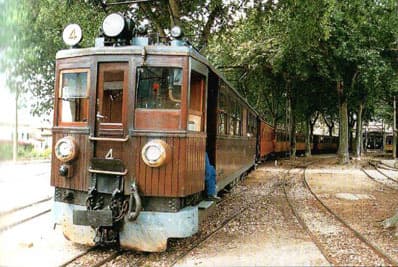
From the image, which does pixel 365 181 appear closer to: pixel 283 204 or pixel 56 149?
pixel 283 204

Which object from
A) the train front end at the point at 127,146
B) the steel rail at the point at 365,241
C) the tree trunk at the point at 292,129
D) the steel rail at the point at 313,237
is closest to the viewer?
the train front end at the point at 127,146

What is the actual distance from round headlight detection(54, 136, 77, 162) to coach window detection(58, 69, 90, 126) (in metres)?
0.28

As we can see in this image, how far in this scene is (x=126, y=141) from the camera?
5410mm

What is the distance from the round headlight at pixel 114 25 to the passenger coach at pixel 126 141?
0.01 meters

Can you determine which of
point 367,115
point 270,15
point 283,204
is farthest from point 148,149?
point 367,115

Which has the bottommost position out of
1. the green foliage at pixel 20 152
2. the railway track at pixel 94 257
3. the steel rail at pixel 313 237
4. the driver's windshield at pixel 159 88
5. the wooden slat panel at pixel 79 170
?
the railway track at pixel 94 257

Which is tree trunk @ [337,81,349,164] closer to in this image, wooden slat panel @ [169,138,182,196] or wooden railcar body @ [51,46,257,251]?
wooden railcar body @ [51,46,257,251]

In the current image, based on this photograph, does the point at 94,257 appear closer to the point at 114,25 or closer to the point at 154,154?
the point at 154,154

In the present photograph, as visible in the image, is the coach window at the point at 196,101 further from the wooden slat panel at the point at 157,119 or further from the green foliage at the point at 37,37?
the green foliage at the point at 37,37

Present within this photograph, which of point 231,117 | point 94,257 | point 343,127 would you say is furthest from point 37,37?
point 343,127

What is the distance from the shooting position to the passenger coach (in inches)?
209

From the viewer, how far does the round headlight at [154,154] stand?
5.21 metres

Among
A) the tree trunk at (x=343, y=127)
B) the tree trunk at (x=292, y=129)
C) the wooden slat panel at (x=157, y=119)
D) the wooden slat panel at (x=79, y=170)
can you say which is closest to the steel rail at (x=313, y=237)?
the wooden slat panel at (x=157, y=119)

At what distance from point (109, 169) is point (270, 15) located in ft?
32.3
